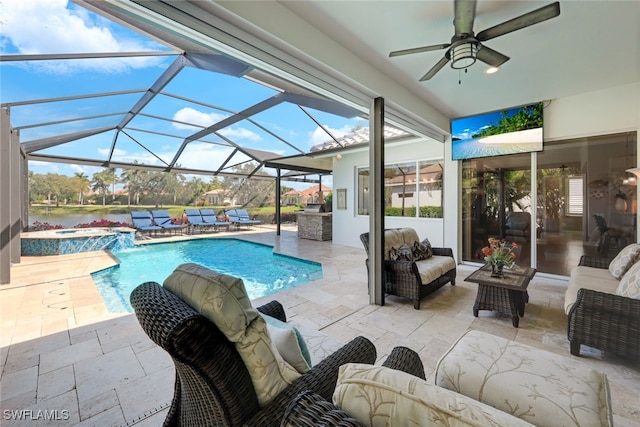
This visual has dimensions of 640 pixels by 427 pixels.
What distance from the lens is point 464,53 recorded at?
2479 mm

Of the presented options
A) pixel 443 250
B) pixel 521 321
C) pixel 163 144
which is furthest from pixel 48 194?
pixel 521 321

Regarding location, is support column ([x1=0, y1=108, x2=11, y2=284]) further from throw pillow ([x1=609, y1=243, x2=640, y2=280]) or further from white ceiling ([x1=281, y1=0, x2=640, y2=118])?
throw pillow ([x1=609, y1=243, x2=640, y2=280])

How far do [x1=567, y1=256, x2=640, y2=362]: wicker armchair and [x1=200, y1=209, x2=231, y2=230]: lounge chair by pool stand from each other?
11316mm

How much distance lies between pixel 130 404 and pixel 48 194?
10.8 m

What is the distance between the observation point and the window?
6.50 m

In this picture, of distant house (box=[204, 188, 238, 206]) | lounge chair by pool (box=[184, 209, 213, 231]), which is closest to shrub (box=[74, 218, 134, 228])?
lounge chair by pool (box=[184, 209, 213, 231])

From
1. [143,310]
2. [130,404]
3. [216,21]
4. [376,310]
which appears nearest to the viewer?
[143,310]

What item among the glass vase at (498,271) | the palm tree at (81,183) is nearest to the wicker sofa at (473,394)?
the glass vase at (498,271)

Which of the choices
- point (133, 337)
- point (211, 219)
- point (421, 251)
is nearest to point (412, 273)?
point (421, 251)

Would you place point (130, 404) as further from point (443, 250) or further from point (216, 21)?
point (443, 250)

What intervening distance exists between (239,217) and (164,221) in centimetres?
331

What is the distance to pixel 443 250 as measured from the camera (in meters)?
4.44

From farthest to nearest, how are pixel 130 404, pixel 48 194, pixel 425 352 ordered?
1. pixel 48 194
2. pixel 425 352
3. pixel 130 404

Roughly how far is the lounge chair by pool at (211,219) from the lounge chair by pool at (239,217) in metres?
0.63
